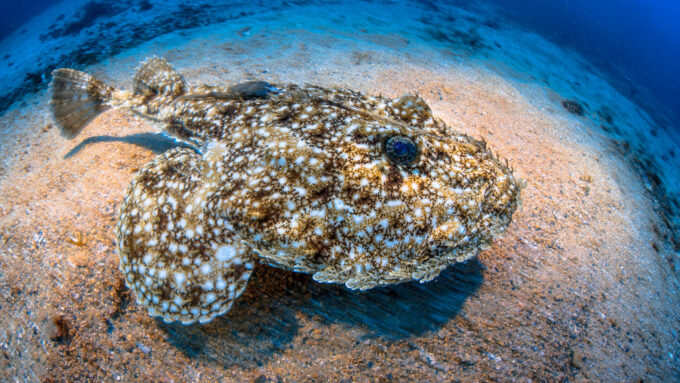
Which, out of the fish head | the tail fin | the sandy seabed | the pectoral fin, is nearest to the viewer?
the fish head

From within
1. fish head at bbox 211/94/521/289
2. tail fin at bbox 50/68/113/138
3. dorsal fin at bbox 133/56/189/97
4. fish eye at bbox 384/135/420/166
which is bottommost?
tail fin at bbox 50/68/113/138

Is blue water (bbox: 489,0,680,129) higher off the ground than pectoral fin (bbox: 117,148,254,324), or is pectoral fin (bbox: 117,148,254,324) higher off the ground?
pectoral fin (bbox: 117,148,254,324)

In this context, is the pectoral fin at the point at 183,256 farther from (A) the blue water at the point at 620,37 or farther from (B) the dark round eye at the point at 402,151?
(A) the blue water at the point at 620,37

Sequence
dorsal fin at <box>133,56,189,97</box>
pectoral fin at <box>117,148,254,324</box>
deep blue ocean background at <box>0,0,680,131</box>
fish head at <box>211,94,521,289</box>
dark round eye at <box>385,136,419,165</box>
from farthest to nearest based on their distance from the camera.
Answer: deep blue ocean background at <box>0,0,680,131</box> → dorsal fin at <box>133,56,189,97</box> → pectoral fin at <box>117,148,254,324</box> → dark round eye at <box>385,136,419,165</box> → fish head at <box>211,94,521,289</box>

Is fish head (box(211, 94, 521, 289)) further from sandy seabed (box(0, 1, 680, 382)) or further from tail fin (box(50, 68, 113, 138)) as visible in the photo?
tail fin (box(50, 68, 113, 138))

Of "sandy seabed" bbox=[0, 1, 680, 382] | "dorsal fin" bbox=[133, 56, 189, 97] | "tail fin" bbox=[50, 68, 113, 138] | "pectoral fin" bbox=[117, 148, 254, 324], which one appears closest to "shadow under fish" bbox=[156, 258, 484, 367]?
"sandy seabed" bbox=[0, 1, 680, 382]

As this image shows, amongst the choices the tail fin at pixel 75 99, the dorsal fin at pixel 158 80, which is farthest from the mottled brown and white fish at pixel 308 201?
the tail fin at pixel 75 99

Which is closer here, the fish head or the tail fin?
the fish head

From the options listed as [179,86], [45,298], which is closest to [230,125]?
[179,86]
